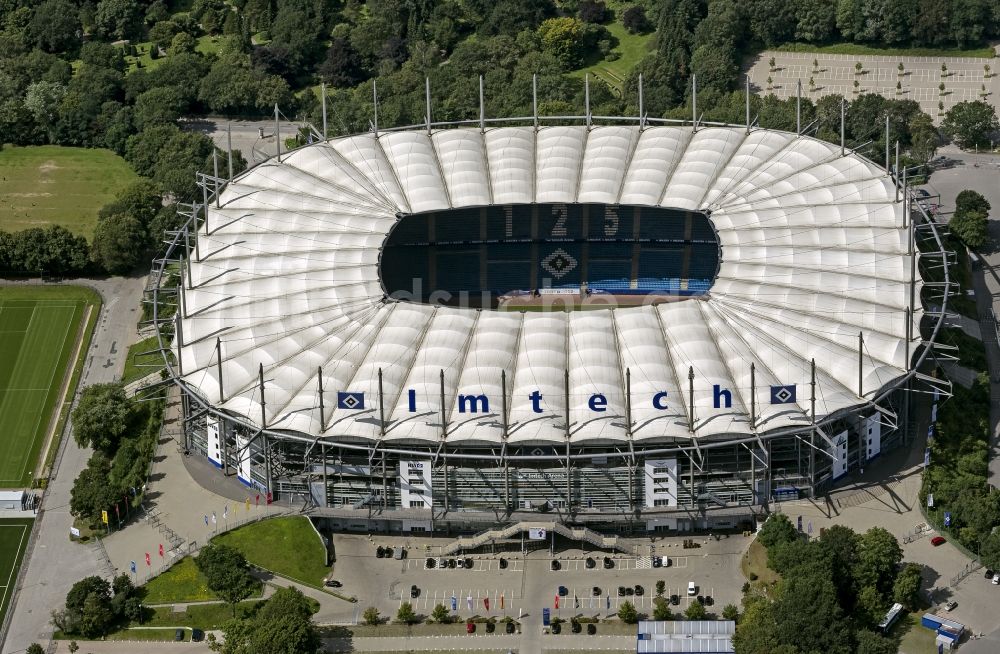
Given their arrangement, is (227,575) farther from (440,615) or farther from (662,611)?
(662,611)

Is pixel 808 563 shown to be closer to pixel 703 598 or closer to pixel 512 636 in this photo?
pixel 703 598

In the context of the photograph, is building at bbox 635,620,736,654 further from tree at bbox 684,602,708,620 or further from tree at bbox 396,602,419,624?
Result: tree at bbox 396,602,419,624

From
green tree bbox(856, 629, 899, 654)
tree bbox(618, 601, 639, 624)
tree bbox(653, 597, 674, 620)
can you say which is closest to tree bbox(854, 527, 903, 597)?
green tree bbox(856, 629, 899, 654)

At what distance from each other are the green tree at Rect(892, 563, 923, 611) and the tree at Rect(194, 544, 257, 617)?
214 feet

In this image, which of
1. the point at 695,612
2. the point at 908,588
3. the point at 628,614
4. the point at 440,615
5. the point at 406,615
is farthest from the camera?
the point at 406,615

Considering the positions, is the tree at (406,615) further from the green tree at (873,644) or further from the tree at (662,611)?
the green tree at (873,644)

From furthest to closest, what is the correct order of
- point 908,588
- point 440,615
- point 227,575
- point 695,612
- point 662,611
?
point 227,575 → point 440,615 → point 662,611 → point 695,612 → point 908,588

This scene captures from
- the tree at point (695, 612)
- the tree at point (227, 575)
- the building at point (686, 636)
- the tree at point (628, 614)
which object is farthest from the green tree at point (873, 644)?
the tree at point (227, 575)

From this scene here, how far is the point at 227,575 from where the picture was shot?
197750 mm

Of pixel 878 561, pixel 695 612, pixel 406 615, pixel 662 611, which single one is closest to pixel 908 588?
pixel 878 561

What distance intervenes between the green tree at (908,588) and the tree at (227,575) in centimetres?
6512

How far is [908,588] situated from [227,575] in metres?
68.1

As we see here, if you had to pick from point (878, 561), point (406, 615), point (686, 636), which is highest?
point (878, 561)

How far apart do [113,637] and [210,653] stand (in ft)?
35.0
